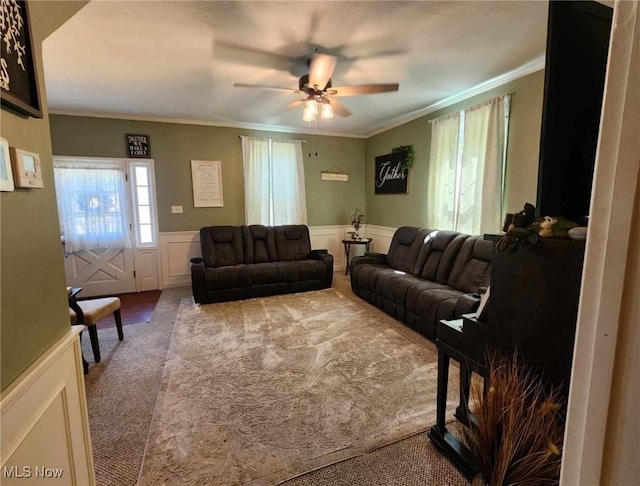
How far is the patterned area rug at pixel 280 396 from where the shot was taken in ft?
5.16

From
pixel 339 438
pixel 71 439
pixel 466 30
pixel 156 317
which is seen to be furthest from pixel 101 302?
pixel 466 30

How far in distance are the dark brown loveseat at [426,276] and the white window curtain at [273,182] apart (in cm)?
162

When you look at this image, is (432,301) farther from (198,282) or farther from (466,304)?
(198,282)

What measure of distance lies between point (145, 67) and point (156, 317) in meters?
2.65

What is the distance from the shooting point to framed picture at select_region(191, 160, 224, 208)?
15.6 ft

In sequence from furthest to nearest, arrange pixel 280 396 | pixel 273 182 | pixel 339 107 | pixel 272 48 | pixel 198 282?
pixel 273 182 → pixel 198 282 → pixel 339 107 → pixel 272 48 → pixel 280 396

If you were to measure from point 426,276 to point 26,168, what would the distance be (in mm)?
3559

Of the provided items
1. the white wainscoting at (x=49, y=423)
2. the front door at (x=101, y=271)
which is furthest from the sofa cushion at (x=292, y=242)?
the white wainscoting at (x=49, y=423)

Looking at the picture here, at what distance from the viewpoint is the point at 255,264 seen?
4.45 metres

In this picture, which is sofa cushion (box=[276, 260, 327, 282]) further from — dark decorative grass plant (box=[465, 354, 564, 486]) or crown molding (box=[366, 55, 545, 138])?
dark decorative grass plant (box=[465, 354, 564, 486])

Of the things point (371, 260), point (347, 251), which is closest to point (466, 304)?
point (371, 260)

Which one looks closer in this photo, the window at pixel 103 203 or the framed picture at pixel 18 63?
the framed picture at pixel 18 63

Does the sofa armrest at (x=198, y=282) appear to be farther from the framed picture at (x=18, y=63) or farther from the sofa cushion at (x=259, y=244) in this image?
the framed picture at (x=18, y=63)

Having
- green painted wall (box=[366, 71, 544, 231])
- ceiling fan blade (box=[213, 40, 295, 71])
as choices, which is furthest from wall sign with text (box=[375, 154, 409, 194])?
ceiling fan blade (box=[213, 40, 295, 71])
